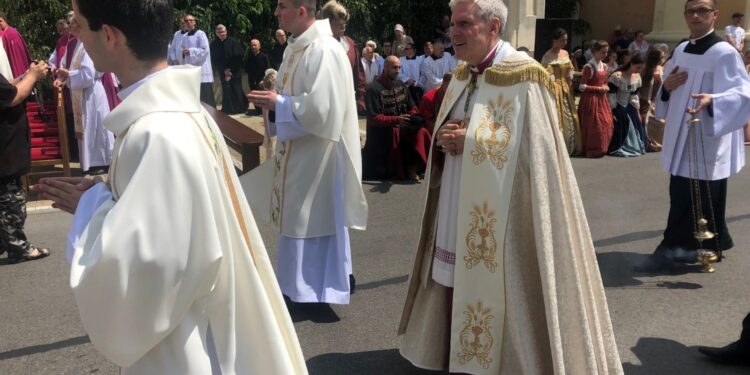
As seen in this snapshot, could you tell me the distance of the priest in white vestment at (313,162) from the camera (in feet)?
13.3

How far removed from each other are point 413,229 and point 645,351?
2.83 meters

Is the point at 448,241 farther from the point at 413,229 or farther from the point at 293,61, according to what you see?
the point at 413,229

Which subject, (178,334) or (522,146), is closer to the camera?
(178,334)

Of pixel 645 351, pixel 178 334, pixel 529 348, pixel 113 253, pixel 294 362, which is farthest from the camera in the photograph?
pixel 645 351

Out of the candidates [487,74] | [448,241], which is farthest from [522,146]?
[448,241]

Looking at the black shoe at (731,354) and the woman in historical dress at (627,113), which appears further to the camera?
the woman in historical dress at (627,113)

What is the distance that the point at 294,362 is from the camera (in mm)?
1853

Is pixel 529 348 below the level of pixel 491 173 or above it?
below

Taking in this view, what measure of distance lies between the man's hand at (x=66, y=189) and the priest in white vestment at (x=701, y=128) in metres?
4.24

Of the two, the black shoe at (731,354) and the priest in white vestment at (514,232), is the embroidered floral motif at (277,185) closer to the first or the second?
the priest in white vestment at (514,232)

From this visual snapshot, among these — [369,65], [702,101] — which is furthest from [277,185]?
[369,65]

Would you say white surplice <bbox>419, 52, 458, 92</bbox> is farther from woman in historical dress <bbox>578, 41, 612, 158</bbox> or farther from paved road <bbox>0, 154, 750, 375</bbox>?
paved road <bbox>0, 154, 750, 375</bbox>

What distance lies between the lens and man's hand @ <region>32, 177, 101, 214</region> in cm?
186

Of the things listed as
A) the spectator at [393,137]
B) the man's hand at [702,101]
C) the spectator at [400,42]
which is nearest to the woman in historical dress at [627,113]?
the spectator at [393,137]
